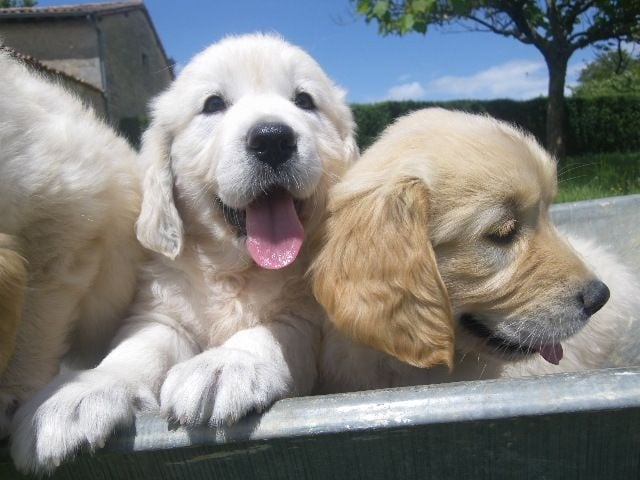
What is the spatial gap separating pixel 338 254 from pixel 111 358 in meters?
0.88

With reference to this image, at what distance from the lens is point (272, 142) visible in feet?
7.25

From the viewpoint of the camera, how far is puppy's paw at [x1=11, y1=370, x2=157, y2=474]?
1406mm

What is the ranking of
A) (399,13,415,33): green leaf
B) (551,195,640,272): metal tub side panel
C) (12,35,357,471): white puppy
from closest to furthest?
(12,35,357,471): white puppy, (551,195,640,272): metal tub side panel, (399,13,415,33): green leaf

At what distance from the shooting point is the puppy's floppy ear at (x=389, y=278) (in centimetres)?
179

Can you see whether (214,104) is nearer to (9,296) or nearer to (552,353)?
(9,296)

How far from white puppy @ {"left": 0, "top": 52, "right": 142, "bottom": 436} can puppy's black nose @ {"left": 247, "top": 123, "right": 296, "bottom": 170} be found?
58 centimetres

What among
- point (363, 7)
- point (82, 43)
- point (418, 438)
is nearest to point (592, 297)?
point (418, 438)

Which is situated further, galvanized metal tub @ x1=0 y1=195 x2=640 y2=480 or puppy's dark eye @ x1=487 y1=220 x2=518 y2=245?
puppy's dark eye @ x1=487 y1=220 x2=518 y2=245

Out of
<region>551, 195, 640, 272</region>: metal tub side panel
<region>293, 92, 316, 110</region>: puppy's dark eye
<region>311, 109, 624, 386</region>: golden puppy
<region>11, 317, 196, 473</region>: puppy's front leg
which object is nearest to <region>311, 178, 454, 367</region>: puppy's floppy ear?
<region>311, 109, 624, 386</region>: golden puppy

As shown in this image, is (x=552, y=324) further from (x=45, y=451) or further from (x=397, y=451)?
(x=45, y=451)

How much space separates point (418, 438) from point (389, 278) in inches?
25.1

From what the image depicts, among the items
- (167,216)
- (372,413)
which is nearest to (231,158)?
(167,216)

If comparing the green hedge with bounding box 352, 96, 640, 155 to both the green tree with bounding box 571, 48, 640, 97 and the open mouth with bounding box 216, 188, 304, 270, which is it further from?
the open mouth with bounding box 216, 188, 304, 270

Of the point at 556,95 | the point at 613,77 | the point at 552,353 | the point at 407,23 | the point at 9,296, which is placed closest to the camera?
the point at 9,296
